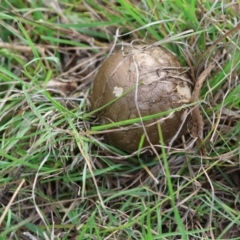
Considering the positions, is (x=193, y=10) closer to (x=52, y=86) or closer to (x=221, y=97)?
(x=221, y=97)

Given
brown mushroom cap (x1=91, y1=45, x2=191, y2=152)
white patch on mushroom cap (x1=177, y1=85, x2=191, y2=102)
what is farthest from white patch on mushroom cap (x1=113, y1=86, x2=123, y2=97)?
white patch on mushroom cap (x1=177, y1=85, x2=191, y2=102)

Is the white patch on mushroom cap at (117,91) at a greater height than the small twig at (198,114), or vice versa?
the white patch on mushroom cap at (117,91)

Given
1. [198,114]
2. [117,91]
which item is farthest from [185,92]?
[117,91]

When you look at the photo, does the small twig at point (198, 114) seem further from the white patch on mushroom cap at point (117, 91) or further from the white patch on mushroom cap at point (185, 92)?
the white patch on mushroom cap at point (117, 91)

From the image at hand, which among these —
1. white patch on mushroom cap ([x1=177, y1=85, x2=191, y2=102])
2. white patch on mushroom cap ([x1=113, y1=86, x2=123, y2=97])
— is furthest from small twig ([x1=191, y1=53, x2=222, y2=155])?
white patch on mushroom cap ([x1=113, y1=86, x2=123, y2=97])

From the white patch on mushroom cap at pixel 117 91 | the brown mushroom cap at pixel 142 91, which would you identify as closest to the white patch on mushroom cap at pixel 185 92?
the brown mushroom cap at pixel 142 91

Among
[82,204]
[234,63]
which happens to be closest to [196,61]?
[234,63]

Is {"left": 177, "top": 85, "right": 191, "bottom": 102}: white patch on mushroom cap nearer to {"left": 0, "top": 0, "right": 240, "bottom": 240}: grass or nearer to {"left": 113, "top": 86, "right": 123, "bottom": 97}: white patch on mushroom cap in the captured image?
{"left": 0, "top": 0, "right": 240, "bottom": 240}: grass

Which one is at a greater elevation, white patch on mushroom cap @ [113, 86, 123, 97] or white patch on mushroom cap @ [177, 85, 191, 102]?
white patch on mushroom cap @ [113, 86, 123, 97]
